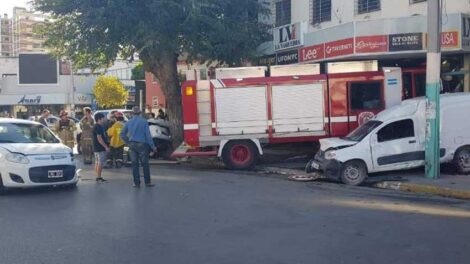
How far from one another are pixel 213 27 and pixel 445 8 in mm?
7129

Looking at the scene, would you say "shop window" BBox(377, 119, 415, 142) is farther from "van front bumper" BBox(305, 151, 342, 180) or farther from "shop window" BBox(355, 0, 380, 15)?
"shop window" BBox(355, 0, 380, 15)

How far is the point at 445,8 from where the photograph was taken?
57.5 ft

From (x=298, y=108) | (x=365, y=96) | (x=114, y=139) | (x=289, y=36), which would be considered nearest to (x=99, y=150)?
(x=114, y=139)

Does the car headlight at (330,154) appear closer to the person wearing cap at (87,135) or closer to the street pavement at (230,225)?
the street pavement at (230,225)

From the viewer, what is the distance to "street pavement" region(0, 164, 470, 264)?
6352 mm

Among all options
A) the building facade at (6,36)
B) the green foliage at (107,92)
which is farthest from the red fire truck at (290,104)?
the building facade at (6,36)

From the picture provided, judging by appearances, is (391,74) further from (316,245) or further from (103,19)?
(316,245)

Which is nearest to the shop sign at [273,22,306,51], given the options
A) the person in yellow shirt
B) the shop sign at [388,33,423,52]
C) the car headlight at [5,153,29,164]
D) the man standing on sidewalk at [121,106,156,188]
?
the shop sign at [388,33,423,52]

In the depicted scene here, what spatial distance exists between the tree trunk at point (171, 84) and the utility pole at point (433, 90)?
943 centimetres

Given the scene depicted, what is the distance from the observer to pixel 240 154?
16.2m

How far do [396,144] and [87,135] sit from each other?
881 cm

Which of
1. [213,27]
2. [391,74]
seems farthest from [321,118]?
[213,27]

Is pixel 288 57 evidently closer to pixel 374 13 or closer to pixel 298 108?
pixel 374 13

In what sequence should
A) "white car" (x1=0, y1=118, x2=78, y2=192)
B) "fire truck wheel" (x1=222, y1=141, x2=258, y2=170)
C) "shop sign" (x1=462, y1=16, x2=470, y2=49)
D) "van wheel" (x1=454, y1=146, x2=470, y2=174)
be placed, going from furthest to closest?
1. "shop sign" (x1=462, y1=16, x2=470, y2=49)
2. "fire truck wheel" (x1=222, y1=141, x2=258, y2=170)
3. "van wheel" (x1=454, y1=146, x2=470, y2=174)
4. "white car" (x1=0, y1=118, x2=78, y2=192)
